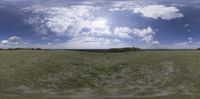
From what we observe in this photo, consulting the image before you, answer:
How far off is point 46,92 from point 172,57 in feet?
71.7

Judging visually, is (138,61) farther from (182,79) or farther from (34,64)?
(34,64)

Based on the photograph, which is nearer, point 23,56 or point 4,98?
point 4,98

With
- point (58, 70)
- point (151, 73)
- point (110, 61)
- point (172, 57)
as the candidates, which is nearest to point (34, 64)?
point (58, 70)

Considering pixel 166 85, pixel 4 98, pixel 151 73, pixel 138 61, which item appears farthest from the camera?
pixel 138 61

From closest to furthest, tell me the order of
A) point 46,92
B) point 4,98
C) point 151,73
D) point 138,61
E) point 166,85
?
point 4,98 → point 46,92 → point 166,85 → point 151,73 → point 138,61

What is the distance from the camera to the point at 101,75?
5072 cm

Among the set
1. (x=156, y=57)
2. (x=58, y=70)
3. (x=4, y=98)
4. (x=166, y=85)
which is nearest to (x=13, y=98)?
(x=4, y=98)

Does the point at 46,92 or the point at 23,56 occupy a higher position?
the point at 23,56

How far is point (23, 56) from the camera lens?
59.3 meters

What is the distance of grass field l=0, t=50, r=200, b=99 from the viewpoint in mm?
42688

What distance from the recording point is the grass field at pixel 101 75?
42688mm

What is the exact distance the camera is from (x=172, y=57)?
56.8 m

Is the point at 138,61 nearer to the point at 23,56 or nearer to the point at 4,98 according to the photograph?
the point at 23,56

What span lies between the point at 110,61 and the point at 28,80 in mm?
15328
